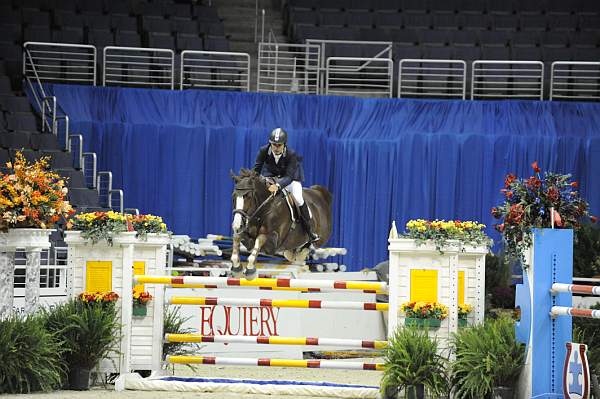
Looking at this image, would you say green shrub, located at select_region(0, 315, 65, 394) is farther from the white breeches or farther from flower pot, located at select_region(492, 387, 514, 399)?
flower pot, located at select_region(492, 387, 514, 399)

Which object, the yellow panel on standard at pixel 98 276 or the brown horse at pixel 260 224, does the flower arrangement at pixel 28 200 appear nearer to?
the yellow panel on standard at pixel 98 276

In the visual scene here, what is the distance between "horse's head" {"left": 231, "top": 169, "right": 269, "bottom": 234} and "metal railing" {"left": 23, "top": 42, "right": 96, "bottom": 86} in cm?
853

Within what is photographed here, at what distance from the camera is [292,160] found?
10.4 meters

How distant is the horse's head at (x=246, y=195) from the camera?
365 inches

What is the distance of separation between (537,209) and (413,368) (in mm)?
1517

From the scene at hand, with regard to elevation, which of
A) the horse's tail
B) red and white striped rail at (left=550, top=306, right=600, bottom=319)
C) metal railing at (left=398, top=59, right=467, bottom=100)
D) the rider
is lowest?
red and white striped rail at (left=550, top=306, right=600, bottom=319)

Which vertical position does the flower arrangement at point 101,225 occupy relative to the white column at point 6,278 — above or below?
above

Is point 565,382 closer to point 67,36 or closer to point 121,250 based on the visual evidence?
point 121,250

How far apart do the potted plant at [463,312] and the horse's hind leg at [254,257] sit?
169 centimetres

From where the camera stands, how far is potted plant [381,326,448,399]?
26.8 ft

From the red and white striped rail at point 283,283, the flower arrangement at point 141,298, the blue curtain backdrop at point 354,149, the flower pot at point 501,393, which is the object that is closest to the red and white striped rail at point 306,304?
the red and white striped rail at point 283,283

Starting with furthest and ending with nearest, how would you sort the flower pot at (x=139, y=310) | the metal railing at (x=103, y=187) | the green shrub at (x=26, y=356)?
the metal railing at (x=103, y=187) < the flower pot at (x=139, y=310) < the green shrub at (x=26, y=356)

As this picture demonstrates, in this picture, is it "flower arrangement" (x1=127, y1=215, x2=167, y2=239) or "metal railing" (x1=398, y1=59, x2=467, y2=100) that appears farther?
"metal railing" (x1=398, y1=59, x2=467, y2=100)

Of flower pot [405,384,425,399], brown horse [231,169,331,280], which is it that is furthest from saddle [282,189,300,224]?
flower pot [405,384,425,399]
